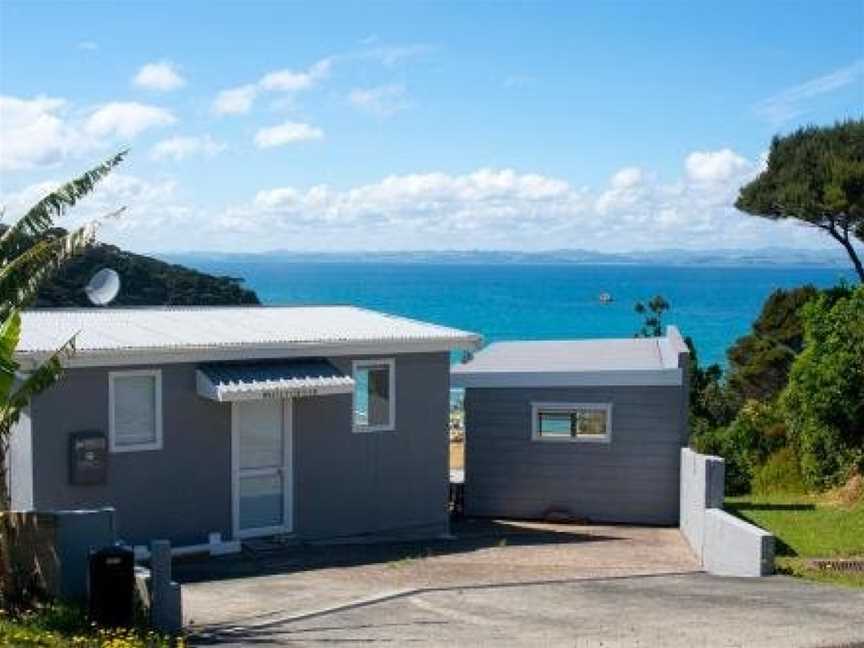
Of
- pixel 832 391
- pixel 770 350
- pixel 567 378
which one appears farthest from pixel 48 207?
pixel 770 350

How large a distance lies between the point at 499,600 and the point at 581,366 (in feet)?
27.2

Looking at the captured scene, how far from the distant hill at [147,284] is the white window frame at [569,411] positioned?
1436 cm

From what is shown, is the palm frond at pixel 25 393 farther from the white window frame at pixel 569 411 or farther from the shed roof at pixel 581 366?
the white window frame at pixel 569 411

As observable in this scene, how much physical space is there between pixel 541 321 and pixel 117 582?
477 ft

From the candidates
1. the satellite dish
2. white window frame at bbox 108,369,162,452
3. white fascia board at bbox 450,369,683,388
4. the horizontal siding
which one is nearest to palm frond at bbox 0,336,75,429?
white window frame at bbox 108,369,162,452

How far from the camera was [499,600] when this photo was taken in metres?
13.2

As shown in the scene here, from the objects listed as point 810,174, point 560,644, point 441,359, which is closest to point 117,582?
point 560,644

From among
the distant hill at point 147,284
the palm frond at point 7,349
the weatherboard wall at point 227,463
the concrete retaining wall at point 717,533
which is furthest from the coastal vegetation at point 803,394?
the distant hill at point 147,284

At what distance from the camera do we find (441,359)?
18.7 m

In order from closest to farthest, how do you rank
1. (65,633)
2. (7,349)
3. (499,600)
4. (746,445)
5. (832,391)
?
(65,633), (7,349), (499,600), (832,391), (746,445)

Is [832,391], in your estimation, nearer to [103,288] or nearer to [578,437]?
[578,437]

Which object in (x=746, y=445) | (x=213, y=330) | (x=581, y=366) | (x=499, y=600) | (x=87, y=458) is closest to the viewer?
(x=499, y=600)

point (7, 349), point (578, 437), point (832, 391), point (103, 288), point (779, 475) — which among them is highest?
point (103, 288)

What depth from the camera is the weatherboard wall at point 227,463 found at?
15492mm
